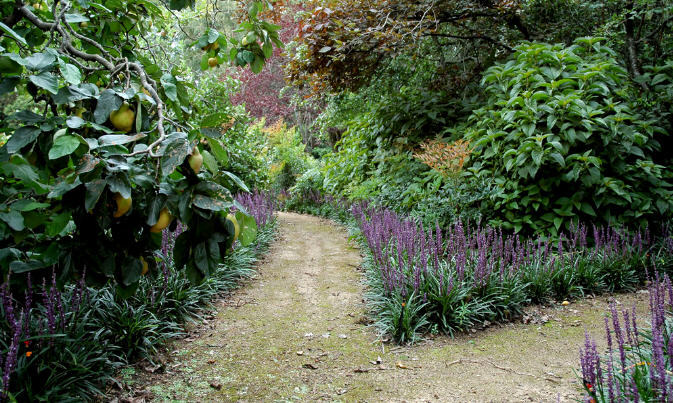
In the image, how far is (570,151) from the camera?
4.04 meters

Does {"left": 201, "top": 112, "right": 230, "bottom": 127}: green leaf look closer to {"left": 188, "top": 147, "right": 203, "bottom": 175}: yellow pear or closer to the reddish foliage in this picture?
{"left": 188, "top": 147, "right": 203, "bottom": 175}: yellow pear

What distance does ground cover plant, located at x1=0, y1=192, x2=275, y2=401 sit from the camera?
5.40 feet

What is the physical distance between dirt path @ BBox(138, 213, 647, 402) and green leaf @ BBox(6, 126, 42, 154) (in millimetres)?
1498

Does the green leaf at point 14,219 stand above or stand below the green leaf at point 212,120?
below

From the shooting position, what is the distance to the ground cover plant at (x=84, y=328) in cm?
165

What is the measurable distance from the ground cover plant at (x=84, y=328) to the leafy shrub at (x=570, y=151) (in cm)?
299

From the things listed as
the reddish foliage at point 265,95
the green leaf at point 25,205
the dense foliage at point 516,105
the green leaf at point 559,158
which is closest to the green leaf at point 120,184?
the green leaf at point 25,205

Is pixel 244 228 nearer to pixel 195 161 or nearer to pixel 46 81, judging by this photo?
pixel 195 161

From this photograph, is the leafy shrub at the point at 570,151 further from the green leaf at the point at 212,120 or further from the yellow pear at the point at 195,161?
the yellow pear at the point at 195,161

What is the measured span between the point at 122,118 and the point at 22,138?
248 millimetres

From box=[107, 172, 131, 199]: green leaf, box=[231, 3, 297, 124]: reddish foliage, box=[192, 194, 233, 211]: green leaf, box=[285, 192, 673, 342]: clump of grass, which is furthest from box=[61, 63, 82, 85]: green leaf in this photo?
box=[231, 3, 297, 124]: reddish foliage

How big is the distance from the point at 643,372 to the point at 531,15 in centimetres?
559

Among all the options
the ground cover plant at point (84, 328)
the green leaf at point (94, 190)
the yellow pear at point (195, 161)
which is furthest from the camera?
the ground cover plant at point (84, 328)

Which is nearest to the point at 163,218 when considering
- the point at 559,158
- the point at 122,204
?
the point at 122,204
